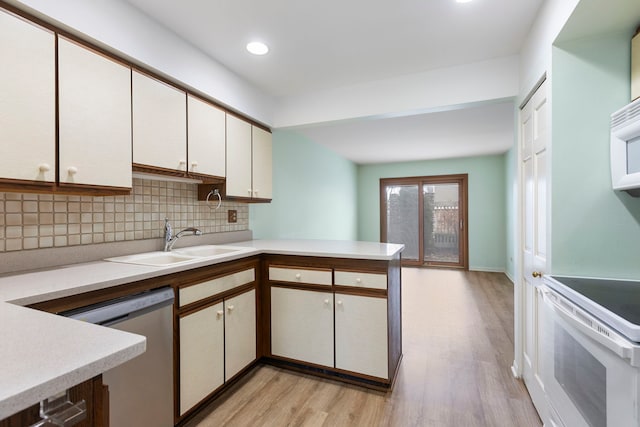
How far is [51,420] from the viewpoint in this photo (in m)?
0.58

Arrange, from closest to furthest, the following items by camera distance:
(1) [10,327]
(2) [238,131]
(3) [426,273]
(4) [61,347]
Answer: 1. (4) [61,347]
2. (1) [10,327]
3. (2) [238,131]
4. (3) [426,273]

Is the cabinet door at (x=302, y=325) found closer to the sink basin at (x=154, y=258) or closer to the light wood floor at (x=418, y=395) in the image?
the light wood floor at (x=418, y=395)

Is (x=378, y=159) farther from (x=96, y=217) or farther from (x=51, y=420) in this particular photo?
(x=51, y=420)

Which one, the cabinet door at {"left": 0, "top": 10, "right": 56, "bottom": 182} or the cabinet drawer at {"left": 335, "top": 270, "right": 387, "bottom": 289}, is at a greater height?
the cabinet door at {"left": 0, "top": 10, "right": 56, "bottom": 182}

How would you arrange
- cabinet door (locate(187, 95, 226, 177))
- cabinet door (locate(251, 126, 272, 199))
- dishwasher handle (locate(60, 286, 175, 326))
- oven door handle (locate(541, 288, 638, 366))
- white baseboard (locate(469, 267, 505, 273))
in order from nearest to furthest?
1. oven door handle (locate(541, 288, 638, 366))
2. dishwasher handle (locate(60, 286, 175, 326))
3. cabinet door (locate(187, 95, 226, 177))
4. cabinet door (locate(251, 126, 272, 199))
5. white baseboard (locate(469, 267, 505, 273))

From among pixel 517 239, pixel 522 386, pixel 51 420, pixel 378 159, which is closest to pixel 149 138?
pixel 51 420

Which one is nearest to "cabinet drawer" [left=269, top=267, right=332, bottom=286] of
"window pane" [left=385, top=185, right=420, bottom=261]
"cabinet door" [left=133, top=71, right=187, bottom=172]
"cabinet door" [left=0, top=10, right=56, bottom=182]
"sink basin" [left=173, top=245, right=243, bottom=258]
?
"sink basin" [left=173, top=245, right=243, bottom=258]

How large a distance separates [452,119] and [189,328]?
11.6 feet

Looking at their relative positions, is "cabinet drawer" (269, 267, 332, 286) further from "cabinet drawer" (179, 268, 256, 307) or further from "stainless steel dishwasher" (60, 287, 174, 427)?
"stainless steel dishwasher" (60, 287, 174, 427)

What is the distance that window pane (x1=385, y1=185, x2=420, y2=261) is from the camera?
6.66 metres

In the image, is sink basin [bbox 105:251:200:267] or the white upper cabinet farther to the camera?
the white upper cabinet

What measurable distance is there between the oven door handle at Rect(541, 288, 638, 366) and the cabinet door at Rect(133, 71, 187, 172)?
2217mm

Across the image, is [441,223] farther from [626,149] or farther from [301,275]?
[626,149]

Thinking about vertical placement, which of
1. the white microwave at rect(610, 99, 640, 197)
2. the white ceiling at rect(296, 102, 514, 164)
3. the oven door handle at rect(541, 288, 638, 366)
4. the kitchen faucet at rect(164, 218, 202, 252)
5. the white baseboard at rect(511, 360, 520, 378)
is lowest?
the white baseboard at rect(511, 360, 520, 378)
